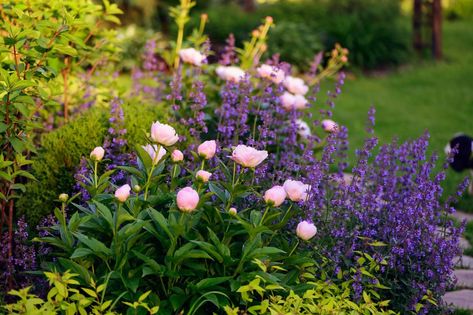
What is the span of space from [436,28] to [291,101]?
329 inches

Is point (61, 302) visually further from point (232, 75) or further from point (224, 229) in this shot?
point (232, 75)

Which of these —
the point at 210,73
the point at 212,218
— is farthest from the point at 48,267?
the point at 210,73

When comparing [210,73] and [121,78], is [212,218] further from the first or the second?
[121,78]

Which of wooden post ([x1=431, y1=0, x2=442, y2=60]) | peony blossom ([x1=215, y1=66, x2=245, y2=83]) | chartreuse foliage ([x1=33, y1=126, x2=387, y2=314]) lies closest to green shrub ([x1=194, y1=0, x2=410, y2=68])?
wooden post ([x1=431, y1=0, x2=442, y2=60])

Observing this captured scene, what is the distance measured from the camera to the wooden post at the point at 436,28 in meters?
11.8

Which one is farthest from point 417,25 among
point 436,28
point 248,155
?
point 248,155

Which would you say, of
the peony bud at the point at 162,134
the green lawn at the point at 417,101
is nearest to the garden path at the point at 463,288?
the green lawn at the point at 417,101

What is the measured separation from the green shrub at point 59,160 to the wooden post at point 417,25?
9214mm

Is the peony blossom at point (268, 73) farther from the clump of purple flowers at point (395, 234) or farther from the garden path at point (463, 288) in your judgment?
the garden path at point (463, 288)

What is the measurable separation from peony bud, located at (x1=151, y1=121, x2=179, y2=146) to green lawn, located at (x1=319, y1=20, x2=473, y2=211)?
377 cm

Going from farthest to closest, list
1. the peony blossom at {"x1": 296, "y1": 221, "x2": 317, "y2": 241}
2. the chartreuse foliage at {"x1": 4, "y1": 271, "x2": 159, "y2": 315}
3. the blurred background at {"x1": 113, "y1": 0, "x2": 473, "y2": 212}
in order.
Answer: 1. the blurred background at {"x1": 113, "y1": 0, "x2": 473, "y2": 212}
2. the peony blossom at {"x1": 296, "y1": 221, "x2": 317, "y2": 241}
3. the chartreuse foliage at {"x1": 4, "y1": 271, "x2": 159, "y2": 315}

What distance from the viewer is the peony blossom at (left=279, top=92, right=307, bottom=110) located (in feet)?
14.7

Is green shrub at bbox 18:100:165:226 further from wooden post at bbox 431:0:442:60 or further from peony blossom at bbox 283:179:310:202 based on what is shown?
wooden post at bbox 431:0:442:60

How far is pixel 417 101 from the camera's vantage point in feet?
32.2
